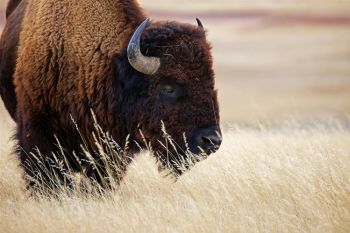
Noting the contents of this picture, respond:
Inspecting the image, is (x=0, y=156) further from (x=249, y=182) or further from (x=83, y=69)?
(x=249, y=182)

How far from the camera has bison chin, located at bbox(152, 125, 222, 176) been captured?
5.64 m

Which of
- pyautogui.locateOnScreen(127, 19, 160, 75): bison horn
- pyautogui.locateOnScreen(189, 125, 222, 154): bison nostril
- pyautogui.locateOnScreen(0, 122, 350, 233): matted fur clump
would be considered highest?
pyautogui.locateOnScreen(127, 19, 160, 75): bison horn

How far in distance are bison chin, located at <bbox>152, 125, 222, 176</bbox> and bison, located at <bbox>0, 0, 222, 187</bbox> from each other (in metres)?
0.01

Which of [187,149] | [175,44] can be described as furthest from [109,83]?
[187,149]

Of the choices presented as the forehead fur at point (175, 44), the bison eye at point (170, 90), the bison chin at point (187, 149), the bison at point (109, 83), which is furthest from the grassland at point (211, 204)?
the forehead fur at point (175, 44)

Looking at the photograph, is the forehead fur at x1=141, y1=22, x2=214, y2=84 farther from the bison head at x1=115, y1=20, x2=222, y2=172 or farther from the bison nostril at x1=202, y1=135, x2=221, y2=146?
the bison nostril at x1=202, y1=135, x2=221, y2=146

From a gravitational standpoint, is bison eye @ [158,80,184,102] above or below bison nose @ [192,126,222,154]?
above

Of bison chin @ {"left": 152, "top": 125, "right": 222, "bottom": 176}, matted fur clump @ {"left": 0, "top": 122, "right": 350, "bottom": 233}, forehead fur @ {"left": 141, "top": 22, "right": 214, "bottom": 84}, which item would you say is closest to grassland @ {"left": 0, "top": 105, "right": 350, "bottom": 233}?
matted fur clump @ {"left": 0, "top": 122, "right": 350, "bottom": 233}

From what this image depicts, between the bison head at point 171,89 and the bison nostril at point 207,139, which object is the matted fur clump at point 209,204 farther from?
the bison head at point 171,89

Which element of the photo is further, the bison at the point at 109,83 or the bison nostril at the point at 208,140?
the bison at the point at 109,83

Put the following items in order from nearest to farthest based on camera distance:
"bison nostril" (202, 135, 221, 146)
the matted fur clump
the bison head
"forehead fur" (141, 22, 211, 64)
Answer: the matted fur clump < "bison nostril" (202, 135, 221, 146) < the bison head < "forehead fur" (141, 22, 211, 64)

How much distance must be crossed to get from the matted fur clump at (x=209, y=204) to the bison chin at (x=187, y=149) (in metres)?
0.29

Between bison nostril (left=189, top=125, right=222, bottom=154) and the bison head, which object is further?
the bison head

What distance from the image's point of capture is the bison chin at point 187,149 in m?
5.64
